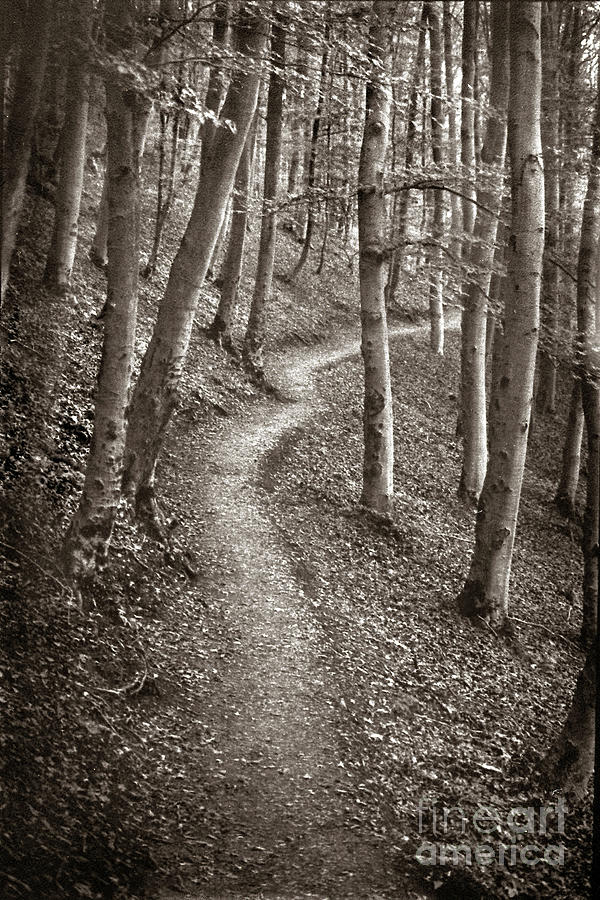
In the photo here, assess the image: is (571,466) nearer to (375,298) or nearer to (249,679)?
(375,298)

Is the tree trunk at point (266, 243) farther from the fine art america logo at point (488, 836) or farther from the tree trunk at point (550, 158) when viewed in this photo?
the fine art america logo at point (488, 836)

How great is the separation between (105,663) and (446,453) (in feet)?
41.7

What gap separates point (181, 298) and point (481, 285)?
265 inches

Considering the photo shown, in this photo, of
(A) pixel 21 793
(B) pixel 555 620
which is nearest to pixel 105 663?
(A) pixel 21 793

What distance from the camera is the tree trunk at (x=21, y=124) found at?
4.48 m

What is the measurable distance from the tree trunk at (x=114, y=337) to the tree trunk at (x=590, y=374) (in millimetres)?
4689

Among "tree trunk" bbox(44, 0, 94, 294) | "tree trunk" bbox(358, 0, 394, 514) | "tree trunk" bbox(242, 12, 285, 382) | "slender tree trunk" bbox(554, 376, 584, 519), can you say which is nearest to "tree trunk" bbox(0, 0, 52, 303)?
"tree trunk" bbox(358, 0, 394, 514)

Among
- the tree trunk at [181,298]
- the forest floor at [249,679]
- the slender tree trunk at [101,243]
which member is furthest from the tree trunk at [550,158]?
the slender tree trunk at [101,243]

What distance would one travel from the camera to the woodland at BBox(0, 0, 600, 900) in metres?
5.12

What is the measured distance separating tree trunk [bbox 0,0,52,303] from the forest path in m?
4.41

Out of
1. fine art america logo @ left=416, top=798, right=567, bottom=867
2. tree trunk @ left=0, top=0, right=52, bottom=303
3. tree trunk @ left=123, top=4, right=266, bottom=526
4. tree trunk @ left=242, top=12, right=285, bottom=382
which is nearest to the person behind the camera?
tree trunk @ left=0, top=0, right=52, bottom=303

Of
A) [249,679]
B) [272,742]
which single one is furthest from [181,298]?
[272,742]

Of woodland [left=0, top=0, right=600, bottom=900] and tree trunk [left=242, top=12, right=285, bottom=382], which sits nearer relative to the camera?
woodland [left=0, top=0, right=600, bottom=900]

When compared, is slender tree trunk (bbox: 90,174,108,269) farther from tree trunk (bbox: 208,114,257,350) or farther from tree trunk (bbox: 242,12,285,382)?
tree trunk (bbox: 242,12,285,382)
